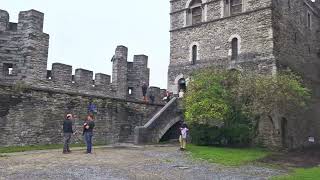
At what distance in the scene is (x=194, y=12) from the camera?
99.4 feet

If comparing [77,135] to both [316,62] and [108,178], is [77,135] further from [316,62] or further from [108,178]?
[316,62]

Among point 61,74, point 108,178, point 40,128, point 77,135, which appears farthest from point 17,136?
point 108,178

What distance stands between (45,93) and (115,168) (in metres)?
8.13

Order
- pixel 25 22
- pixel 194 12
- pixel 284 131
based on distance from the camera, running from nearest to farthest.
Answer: pixel 25 22
pixel 284 131
pixel 194 12

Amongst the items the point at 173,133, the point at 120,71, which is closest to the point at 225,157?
the point at 173,133

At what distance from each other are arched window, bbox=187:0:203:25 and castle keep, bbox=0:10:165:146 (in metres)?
6.06

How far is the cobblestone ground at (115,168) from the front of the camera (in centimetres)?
1096

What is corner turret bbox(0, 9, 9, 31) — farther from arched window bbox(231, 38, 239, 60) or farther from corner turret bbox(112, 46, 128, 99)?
arched window bbox(231, 38, 239, 60)

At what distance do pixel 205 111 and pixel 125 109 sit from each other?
4787 millimetres

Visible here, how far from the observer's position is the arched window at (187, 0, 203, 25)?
1175 inches

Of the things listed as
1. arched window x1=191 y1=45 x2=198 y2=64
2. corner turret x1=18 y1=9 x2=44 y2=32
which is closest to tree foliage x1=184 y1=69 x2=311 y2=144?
arched window x1=191 y1=45 x2=198 y2=64

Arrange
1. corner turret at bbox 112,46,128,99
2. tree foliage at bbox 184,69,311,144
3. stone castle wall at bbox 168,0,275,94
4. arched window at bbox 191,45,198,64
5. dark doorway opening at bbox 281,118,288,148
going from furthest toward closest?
1. arched window at bbox 191,45,198,64
2. corner turret at bbox 112,46,128,99
3. stone castle wall at bbox 168,0,275,94
4. dark doorway opening at bbox 281,118,288,148
5. tree foliage at bbox 184,69,311,144

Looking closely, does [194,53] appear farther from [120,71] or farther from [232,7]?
[120,71]

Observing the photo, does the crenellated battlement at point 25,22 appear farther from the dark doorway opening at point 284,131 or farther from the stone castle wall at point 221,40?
the dark doorway opening at point 284,131
